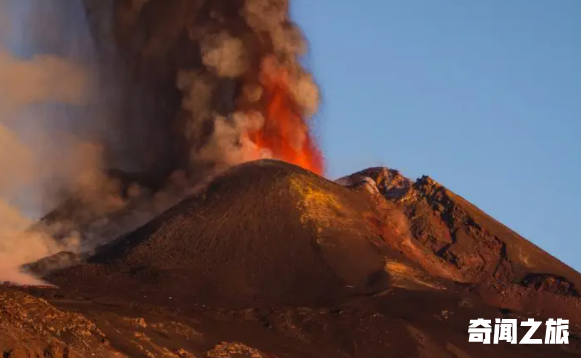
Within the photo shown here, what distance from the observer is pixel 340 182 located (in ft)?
496

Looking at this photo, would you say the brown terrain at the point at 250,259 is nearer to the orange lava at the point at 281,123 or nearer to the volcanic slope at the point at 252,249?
the volcanic slope at the point at 252,249

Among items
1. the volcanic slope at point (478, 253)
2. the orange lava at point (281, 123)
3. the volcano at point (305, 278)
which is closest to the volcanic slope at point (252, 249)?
the volcano at point (305, 278)

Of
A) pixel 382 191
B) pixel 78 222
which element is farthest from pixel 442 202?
pixel 78 222

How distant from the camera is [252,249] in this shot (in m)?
120

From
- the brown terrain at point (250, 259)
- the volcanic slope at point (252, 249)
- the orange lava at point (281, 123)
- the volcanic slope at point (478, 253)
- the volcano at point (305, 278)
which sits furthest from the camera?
the orange lava at point (281, 123)

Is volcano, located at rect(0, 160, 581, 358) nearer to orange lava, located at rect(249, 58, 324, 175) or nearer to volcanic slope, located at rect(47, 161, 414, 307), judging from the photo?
volcanic slope, located at rect(47, 161, 414, 307)

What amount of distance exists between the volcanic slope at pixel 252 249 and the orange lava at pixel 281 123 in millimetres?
11791

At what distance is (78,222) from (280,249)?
27516 millimetres

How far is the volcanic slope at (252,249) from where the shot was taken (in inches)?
4461

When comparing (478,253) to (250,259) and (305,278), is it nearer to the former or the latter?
(305,278)

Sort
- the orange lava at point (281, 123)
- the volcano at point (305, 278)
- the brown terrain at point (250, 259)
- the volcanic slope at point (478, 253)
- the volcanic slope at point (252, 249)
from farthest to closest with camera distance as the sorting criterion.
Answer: the orange lava at point (281, 123) → the volcanic slope at point (478, 253) → the volcanic slope at point (252, 249) → the volcano at point (305, 278) → the brown terrain at point (250, 259)

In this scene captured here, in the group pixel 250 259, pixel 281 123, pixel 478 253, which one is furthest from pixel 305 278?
pixel 478 253

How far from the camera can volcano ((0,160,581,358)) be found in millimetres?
99688

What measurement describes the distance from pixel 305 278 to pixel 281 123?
32.6 m
